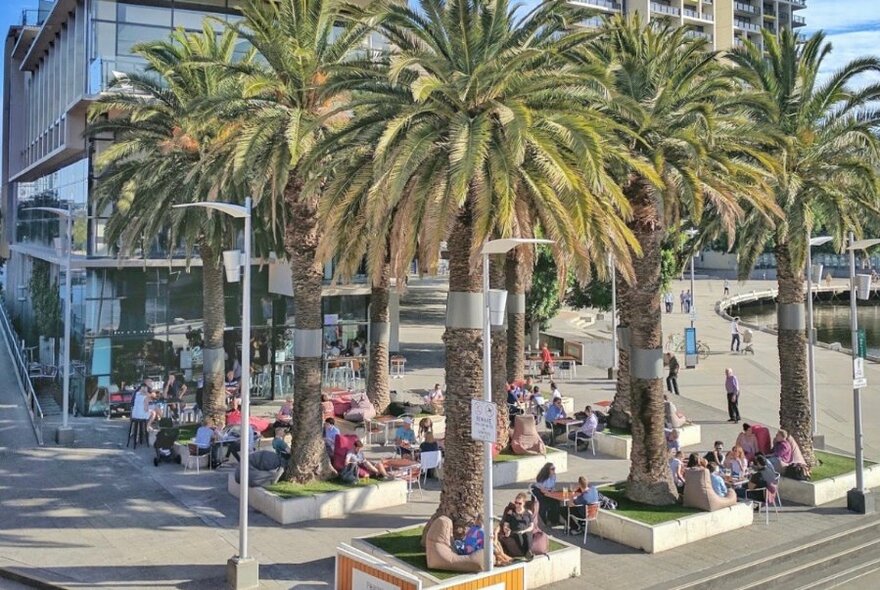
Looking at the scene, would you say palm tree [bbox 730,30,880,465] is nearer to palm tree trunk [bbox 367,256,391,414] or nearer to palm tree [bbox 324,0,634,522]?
palm tree [bbox 324,0,634,522]

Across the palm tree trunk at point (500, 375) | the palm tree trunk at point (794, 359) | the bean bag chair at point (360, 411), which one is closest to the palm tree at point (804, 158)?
the palm tree trunk at point (794, 359)

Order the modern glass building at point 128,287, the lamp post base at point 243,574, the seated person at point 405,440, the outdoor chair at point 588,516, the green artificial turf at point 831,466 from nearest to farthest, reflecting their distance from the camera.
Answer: the lamp post base at point 243,574, the outdoor chair at point 588,516, the green artificial turf at point 831,466, the seated person at point 405,440, the modern glass building at point 128,287

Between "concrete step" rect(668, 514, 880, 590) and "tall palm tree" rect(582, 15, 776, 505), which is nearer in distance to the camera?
"concrete step" rect(668, 514, 880, 590)

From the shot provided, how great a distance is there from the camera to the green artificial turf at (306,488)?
15539 millimetres

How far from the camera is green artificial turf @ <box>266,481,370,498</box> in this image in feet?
A: 51.0

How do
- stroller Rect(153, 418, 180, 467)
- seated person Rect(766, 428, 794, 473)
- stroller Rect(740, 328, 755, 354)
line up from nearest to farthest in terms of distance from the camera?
seated person Rect(766, 428, 794, 473) → stroller Rect(153, 418, 180, 467) → stroller Rect(740, 328, 755, 354)

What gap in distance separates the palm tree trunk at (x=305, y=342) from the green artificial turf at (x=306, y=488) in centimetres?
18

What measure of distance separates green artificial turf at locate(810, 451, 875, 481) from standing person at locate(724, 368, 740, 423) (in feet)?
15.3

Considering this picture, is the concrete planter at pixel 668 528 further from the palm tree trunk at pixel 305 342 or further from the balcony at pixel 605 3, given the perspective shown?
the balcony at pixel 605 3

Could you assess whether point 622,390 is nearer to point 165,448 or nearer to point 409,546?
point 409,546

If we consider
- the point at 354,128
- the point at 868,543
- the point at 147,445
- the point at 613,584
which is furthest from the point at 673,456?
the point at 147,445

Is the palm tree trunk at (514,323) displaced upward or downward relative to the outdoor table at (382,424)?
upward

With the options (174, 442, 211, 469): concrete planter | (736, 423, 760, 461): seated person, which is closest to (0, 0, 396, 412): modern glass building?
(174, 442, 211, 469): concrete planter

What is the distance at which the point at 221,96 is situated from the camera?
54.3 feet
